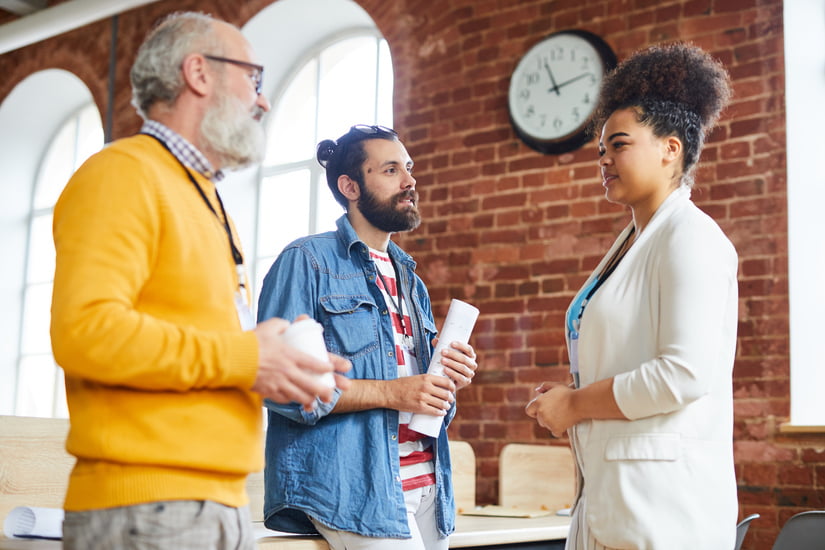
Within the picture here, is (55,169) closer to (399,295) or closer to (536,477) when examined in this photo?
(536,477)

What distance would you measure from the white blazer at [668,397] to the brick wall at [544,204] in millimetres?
2184

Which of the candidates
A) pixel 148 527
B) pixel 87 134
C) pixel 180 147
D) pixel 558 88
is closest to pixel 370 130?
pixel 180 147

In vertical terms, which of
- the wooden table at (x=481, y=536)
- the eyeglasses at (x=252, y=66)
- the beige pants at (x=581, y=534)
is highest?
the eyeglasses at (x=252, y=66)

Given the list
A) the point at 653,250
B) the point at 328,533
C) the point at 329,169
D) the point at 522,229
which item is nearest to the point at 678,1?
the point at 522,229

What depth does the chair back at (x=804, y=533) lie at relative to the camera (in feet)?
8.23

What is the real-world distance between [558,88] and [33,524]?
3178mm

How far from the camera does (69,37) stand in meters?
7.14

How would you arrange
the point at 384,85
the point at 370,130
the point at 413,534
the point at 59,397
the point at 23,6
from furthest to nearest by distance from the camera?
the point at 59,397 → the point at 23,6 → the point at 384,85 → the point at 370,130 → the point at 413,534

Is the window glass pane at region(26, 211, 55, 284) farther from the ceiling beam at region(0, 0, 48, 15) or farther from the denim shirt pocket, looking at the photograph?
the denim shirt pocket

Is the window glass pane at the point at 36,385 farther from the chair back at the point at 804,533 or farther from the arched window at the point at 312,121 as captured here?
the chair back at the point at 804,533

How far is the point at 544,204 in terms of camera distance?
452 cm

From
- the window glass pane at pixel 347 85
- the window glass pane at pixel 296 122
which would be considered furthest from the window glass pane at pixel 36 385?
the window glass pane at pixel 347 85

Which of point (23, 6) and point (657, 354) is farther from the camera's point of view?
point (23, 6)

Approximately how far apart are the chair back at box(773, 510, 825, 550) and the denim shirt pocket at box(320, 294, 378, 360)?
1245mm
